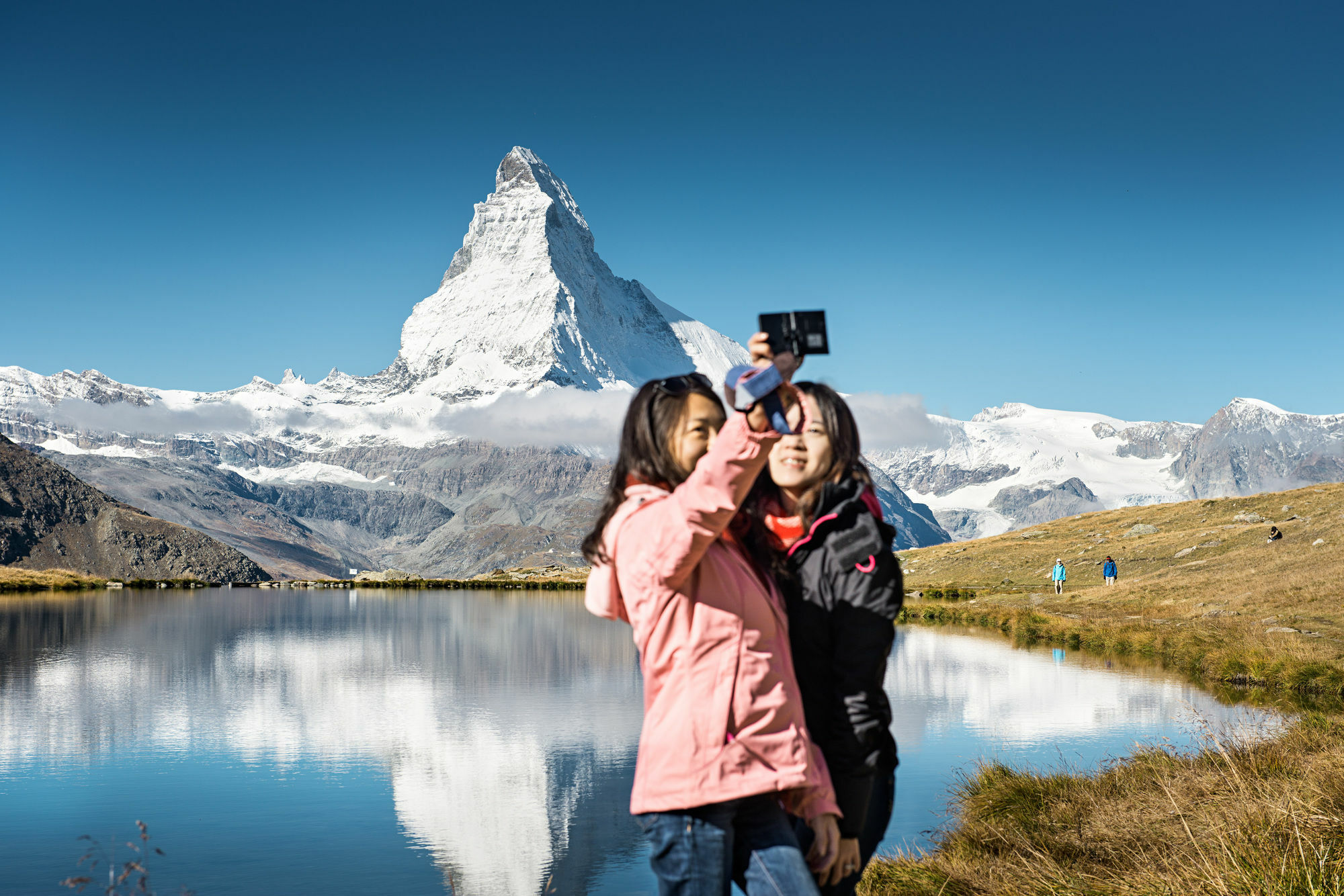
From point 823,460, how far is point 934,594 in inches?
1936

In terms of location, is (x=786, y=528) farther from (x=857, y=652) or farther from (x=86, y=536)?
(x=86, y=536)

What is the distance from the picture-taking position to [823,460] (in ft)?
12.3

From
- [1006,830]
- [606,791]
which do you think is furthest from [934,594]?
[1006,830]

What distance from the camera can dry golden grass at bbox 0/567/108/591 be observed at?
262ft

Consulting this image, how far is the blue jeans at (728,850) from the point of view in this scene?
3.12 m

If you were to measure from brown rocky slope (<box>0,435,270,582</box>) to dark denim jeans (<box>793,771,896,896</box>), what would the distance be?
176 meters

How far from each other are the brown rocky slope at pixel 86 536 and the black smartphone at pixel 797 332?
6972 inches

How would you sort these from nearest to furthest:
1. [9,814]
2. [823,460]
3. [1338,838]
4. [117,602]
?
[823,460] < [1338,838] < [9,814] < [117,602]

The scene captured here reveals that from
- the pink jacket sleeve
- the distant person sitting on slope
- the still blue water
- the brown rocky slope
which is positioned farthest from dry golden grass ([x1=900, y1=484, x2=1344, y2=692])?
the brown rocky slope

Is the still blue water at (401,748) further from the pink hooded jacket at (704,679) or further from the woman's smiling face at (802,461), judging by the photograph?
the woman's smiling face at (802,461)

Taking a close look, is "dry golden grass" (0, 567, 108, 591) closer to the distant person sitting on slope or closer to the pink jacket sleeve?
the distant person sitting on slope

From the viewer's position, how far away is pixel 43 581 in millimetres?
85312

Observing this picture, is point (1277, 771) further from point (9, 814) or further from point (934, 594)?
point (934, 594)

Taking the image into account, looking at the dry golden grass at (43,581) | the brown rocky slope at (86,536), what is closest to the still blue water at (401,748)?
the dry golden grass at (43,581)
